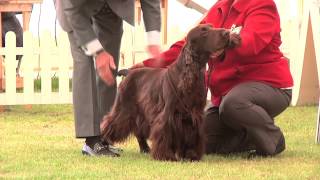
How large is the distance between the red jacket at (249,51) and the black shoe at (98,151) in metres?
0.63

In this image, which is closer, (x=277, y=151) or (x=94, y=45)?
(x=94, y=45)

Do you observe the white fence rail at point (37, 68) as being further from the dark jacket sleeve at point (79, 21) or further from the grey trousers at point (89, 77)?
the dark jacket sleeve at point (79, 21)

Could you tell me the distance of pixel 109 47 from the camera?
4.93m

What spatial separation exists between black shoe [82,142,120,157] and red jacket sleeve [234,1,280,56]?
105 centimetres

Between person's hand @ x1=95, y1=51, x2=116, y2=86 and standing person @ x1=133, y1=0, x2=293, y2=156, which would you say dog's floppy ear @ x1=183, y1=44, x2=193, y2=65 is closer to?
standing person @ x1=133, y1=0, x2=293, y2=156

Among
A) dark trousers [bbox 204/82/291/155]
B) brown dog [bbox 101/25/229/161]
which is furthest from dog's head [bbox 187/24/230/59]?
dark trousers [bbox 204/82/291/155]

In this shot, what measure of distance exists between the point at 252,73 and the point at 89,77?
1.07 m

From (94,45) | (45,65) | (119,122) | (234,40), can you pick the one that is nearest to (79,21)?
(94,45)

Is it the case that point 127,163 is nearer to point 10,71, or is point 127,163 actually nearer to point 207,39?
point 207,39

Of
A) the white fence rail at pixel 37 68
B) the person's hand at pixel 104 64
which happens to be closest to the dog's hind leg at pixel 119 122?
the person's hand at pixel 104 64

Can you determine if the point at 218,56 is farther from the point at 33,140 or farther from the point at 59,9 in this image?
the point at 33,140

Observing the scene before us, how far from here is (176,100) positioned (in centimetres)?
445

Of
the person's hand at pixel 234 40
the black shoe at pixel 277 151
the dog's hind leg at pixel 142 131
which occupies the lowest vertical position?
the black shoe at pixel 277 151

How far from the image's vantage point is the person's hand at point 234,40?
14.3 feet
